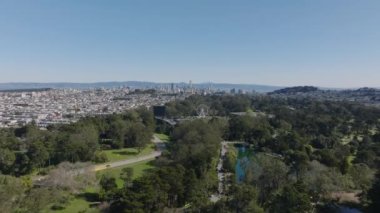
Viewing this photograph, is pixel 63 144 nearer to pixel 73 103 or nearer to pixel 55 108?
pixel 55 108

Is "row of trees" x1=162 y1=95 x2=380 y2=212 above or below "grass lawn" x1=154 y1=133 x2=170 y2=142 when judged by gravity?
above

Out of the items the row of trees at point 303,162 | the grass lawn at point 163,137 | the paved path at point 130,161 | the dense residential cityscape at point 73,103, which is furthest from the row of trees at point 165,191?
the dense residential cityscape at point 73,103

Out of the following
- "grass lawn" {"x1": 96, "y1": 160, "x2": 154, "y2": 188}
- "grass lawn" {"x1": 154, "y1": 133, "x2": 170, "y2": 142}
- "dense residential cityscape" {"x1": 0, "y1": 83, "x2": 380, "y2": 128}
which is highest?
"dense residential cityscape" {"x1": 0, "y1": 83, "x2": 380, "y2": 128}

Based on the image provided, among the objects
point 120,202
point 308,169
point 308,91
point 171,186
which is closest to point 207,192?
point 171,186

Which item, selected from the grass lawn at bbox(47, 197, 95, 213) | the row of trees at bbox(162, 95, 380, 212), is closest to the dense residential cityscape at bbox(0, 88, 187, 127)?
the row of trees at bbox(162, 95, 380, 212)

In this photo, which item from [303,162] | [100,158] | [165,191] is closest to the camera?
[165,191]

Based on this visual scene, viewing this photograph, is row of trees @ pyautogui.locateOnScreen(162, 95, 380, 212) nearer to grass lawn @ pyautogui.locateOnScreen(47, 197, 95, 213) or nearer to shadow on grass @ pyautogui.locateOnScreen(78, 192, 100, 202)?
grass lawn @ pyautogui.locateOnScreen(47, 197, 95, 213)

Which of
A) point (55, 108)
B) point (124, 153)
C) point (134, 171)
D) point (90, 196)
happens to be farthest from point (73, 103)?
point (90, 196)

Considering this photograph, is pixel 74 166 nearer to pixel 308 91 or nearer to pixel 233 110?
pixel 233 110
